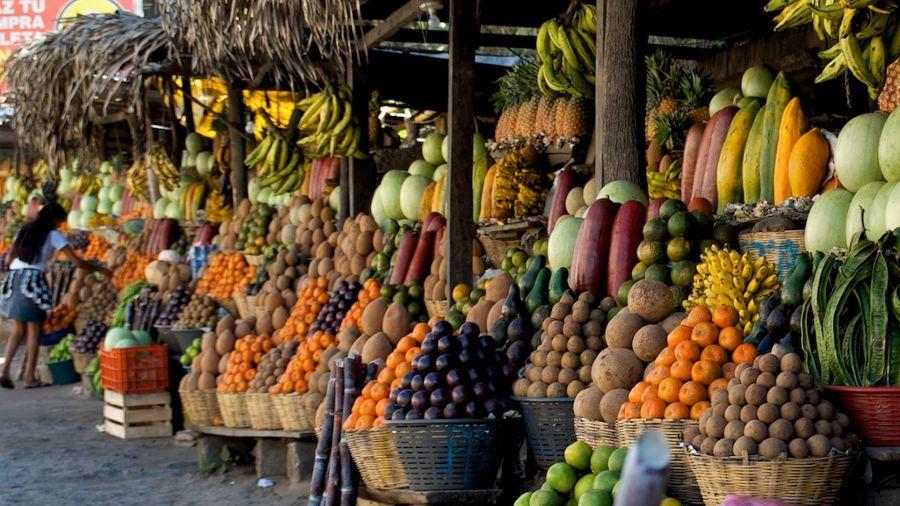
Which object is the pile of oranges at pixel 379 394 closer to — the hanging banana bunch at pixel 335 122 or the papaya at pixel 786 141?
the papaya at pixel 786 141

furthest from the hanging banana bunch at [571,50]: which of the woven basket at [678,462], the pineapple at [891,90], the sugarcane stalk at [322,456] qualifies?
the woven basket at [678,462]

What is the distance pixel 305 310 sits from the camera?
7.24 m

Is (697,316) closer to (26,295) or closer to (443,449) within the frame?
(443,449)

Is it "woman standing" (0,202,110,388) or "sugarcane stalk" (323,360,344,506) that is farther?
"woman standing" (0,202,110,388)

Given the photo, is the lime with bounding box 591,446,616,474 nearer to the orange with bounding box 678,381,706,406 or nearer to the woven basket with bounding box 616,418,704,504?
the woven basket with bounding box 616,418,704,504

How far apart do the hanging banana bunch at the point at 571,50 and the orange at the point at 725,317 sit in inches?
116

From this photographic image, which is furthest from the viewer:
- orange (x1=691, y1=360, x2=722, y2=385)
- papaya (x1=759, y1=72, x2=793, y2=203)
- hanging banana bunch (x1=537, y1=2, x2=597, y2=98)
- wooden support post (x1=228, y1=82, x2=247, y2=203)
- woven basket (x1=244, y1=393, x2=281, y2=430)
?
wooden support post (x1=228, y1=82, x2=247, y2=203)

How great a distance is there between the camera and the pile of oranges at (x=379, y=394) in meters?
4.48

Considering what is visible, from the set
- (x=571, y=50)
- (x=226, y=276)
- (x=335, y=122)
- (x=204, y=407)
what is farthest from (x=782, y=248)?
(x=226, y=276)

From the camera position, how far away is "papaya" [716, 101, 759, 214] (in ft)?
16.2

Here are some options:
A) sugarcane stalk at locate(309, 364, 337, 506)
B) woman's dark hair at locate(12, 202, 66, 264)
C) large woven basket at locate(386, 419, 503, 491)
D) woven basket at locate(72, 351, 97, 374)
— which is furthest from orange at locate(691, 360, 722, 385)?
woman's dark hair at locate(12, 202, 66, 264)

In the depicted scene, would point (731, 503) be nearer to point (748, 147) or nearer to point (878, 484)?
point (878, 484)

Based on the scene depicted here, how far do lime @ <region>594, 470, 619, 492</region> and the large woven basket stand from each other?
102 cm

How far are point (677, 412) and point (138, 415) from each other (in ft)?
18.2
